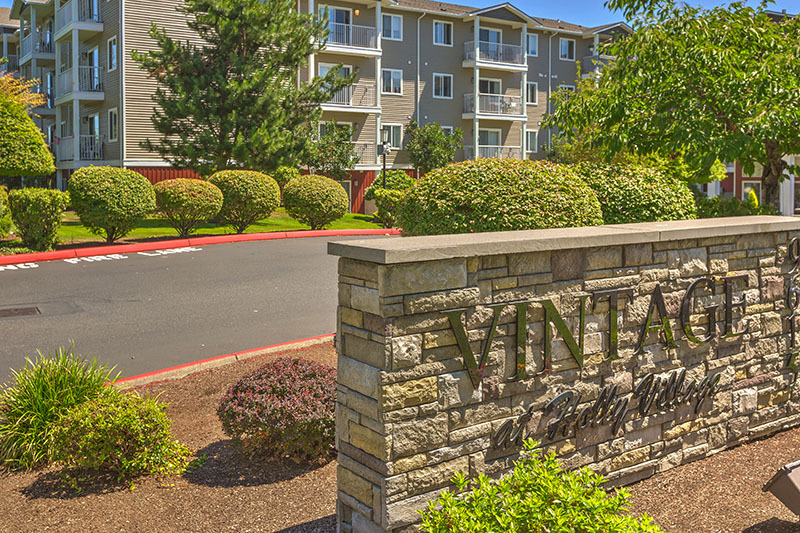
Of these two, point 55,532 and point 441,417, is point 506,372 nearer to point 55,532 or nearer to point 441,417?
point 441,417

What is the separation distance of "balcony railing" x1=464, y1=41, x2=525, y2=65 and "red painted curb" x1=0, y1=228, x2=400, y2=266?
74.8ft

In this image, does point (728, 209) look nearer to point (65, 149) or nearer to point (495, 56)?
point (65, 149)

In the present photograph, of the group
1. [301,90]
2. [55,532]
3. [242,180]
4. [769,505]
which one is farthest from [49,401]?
[301,90]

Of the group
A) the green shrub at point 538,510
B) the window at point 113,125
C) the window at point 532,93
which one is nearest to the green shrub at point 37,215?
the window at point 113,125

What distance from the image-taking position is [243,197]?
2359cm

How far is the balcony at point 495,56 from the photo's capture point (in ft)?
145

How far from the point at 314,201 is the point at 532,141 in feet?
88.8

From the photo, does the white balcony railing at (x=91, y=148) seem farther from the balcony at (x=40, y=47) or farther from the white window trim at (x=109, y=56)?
the balcony at (x=40, y=47)

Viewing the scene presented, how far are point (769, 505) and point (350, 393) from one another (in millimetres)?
3037

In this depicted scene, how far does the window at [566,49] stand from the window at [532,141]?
18.4 ft

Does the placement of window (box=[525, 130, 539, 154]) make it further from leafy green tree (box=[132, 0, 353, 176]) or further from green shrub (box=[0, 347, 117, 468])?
green shrub (box=[0, 347, 117, 468])

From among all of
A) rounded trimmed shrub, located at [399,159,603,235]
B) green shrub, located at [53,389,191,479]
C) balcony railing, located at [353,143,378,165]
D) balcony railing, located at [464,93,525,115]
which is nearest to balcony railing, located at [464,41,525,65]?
balcony railing, located at [464,93,525,115]

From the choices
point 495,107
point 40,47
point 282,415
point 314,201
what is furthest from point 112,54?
point 282,415

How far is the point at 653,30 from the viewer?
436 inches
